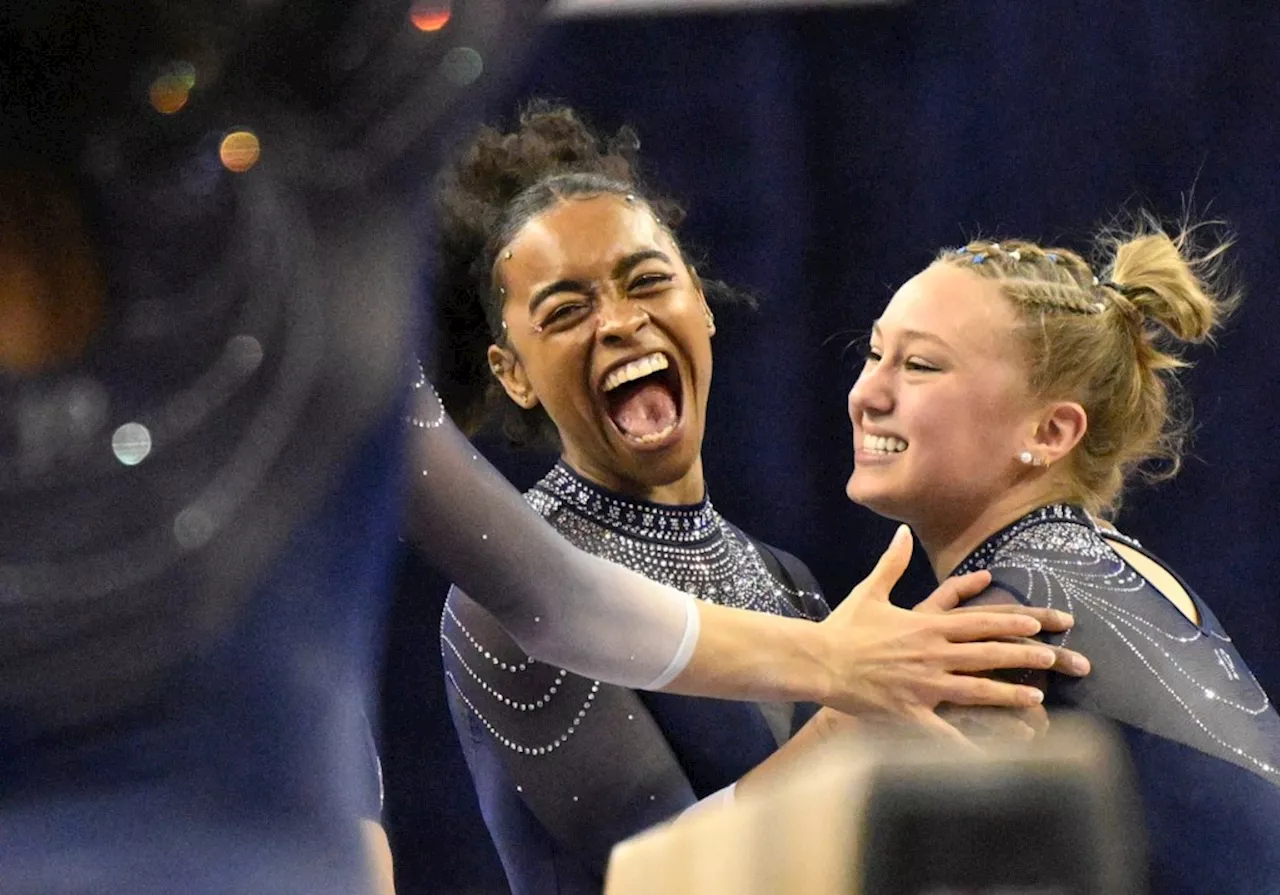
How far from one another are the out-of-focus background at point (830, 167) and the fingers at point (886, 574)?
921 mm

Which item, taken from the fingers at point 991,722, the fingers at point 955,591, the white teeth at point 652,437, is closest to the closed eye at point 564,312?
the white teeth at point 652,437

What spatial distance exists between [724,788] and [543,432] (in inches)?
22.4

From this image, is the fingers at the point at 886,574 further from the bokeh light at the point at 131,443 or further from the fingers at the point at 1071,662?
the bokeh light at the point at 131,443

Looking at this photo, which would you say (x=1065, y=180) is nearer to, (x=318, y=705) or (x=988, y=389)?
(x=988, y=389)

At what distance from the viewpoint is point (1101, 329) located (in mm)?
1960

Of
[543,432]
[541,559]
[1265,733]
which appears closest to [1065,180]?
[543,432]

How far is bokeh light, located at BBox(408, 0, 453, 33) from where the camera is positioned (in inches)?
34.4

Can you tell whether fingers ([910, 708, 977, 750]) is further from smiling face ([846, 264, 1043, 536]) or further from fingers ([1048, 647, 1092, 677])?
smiling face ([846, 264, 1043, 536])

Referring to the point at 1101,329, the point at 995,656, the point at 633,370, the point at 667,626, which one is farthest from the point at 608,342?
the point at 667,626

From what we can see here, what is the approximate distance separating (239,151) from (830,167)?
1773mm

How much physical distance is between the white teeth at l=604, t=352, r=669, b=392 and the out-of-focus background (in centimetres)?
43

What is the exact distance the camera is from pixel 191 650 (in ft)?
2.88

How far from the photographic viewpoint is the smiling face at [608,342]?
6.83 ft

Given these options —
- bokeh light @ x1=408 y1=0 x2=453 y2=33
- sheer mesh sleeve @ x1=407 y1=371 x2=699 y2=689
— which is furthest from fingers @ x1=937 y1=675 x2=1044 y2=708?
bokeh light @ x1=408 y1=0 x2=453 y2=33
